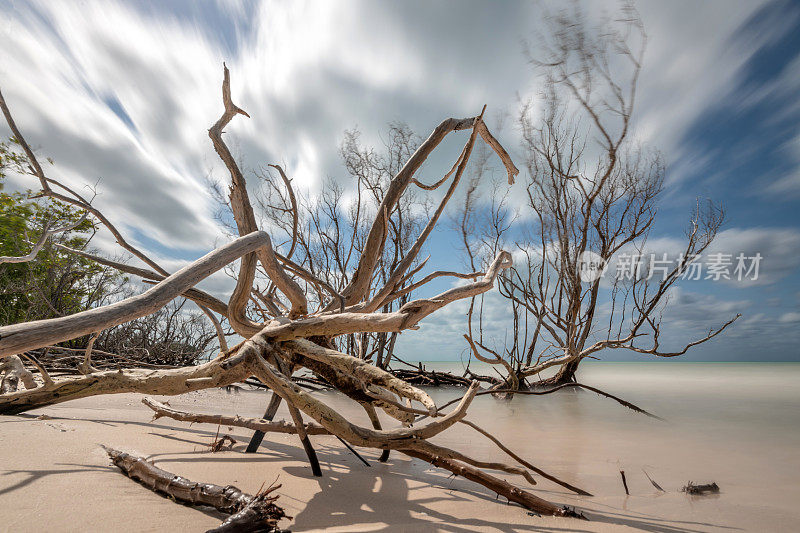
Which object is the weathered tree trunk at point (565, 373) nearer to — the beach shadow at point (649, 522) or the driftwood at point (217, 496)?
the beach shadow at point (649, 522)

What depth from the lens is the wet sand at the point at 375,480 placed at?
4.46 ft

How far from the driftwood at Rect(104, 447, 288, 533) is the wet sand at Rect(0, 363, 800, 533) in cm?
4

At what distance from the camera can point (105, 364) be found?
5809mm

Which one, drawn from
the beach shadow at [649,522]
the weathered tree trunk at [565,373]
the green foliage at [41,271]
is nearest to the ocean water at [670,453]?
the beach shadow at [649,522]

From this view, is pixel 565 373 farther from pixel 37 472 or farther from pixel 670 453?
pixel 37 472

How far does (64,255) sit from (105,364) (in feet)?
21.6

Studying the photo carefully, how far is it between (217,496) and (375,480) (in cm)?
104

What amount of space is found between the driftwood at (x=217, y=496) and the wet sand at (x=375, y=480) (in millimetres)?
42

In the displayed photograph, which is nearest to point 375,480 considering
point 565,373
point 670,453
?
point 670,453

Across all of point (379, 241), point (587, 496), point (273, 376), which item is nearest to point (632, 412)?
point (587, 496)

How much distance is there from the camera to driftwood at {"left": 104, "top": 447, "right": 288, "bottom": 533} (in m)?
1.16

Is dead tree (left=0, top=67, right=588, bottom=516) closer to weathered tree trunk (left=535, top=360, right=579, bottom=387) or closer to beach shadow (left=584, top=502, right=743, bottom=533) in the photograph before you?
beach shadow (left=584, top=502, right=743, bottom=533)

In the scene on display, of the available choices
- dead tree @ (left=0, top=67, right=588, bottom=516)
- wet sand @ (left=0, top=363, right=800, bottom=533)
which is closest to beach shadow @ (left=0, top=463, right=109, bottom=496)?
wet sand @ (left=0, top=363, right=800, bottom=533)

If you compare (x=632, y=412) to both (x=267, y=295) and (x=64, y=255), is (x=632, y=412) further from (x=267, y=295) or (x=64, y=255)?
(x=64, y=255)
